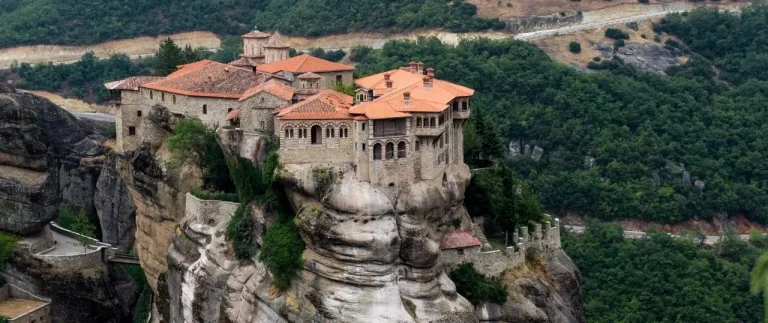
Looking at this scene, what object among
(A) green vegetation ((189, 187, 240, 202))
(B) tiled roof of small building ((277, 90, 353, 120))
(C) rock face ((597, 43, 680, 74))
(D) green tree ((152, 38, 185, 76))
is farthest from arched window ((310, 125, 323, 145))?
(C) rock face ((597, 43, 680, 74))

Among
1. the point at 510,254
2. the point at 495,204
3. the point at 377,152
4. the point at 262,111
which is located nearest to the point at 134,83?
the point at 262,111

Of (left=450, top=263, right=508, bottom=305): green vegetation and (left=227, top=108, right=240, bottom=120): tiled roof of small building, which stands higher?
(left=227, top=108, right=240, bottom=120): tiled roof of small building

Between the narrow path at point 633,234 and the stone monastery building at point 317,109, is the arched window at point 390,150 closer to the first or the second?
the stone monastery building at point 317,109

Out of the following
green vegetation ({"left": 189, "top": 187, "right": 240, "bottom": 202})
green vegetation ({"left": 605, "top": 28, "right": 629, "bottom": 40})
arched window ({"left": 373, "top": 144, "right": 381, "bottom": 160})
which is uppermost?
arched window ({"left": 373, "top": 144, "right": 381, "bottom": 160})

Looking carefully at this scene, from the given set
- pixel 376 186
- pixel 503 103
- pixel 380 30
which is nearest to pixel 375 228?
pixel 376 186

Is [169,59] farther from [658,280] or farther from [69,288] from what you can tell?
[658,280]

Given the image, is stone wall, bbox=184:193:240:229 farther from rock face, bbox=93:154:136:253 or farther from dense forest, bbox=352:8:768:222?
dense forest, bbox=352:8:768:222
